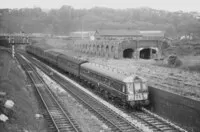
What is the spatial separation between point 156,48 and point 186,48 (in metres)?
5.86

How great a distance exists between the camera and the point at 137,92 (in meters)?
18.9

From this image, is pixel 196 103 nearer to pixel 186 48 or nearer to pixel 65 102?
pixel 65 102

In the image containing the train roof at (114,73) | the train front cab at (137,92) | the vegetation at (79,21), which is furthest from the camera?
the vegetation at (79,21)

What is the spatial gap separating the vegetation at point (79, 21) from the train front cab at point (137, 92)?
7217 centimetres

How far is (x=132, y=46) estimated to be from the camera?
48125mm

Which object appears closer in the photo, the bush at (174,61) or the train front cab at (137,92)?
the train front cab at (137,92)

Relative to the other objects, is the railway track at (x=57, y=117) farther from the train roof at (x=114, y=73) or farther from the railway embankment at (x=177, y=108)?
the railway embankment at (x=177, y=108)

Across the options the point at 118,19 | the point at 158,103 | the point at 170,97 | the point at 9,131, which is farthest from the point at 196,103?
the point at 118,19

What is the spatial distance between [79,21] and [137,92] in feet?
380

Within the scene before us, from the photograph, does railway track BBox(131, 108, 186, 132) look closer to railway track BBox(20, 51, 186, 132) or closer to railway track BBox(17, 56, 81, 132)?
railway track BBox(20, 51, 186, 132)

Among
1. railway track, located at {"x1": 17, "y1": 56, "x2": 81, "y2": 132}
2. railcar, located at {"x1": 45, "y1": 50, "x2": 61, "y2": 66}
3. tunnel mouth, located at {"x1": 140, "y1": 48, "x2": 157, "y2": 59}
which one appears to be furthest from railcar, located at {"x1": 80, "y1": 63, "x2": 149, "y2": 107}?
tunnel mouth, located at {"x1": 140, "y1": 48, "x2": 157, "y2": 59}

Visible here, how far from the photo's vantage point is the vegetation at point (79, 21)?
334 feet

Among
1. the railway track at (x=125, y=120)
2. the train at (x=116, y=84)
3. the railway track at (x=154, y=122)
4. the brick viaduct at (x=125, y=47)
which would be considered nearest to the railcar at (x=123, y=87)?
the train at (x=116, y=84)

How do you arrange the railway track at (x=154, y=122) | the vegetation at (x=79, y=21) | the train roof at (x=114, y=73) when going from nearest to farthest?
the railway track at (x=154, y=122)
the train roof at (x=114, y=73)
the vegetation at (x=79, y=21)
